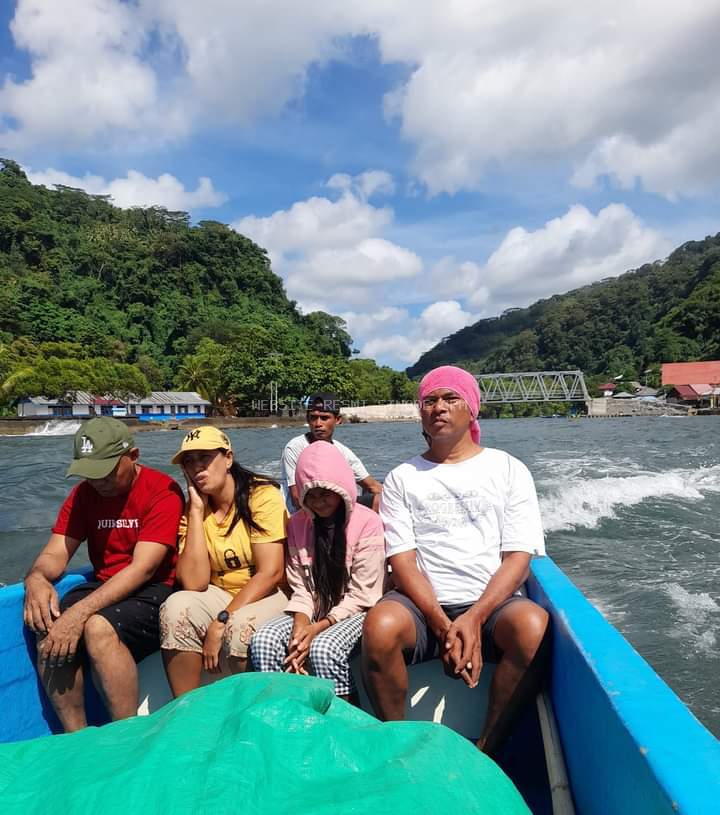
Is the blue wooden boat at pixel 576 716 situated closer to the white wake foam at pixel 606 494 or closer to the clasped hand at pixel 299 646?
the clasped hand at pixel 299 646

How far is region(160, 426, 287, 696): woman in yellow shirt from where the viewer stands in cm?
214

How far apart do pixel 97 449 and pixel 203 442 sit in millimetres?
366

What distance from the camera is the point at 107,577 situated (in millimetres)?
2369

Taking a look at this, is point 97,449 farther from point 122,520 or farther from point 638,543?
point 638,543

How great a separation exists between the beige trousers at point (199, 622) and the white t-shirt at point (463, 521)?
19.8 inches

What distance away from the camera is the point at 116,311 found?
66.2m

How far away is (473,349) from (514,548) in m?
154

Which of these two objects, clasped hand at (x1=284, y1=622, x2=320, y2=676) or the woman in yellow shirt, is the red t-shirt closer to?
the woman in yellow shirt

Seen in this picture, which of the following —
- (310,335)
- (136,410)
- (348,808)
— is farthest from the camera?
(310,335)

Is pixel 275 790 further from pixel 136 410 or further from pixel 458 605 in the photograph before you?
pixel 136 410

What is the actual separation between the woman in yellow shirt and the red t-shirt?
7 cm

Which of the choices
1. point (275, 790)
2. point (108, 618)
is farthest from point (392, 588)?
point (275, 790)

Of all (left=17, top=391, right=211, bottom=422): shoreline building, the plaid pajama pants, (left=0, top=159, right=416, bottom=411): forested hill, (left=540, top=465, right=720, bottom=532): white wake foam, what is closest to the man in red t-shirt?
the plaid pajama pants

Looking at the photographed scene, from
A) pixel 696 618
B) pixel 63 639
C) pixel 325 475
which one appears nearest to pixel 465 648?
pixel 325 475
